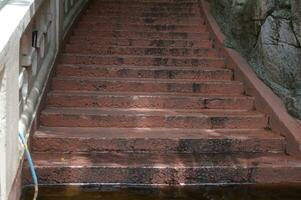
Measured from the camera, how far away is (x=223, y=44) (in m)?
7.85

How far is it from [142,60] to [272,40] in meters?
2.01

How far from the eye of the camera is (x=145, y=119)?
6.04m

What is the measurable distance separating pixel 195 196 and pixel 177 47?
3.60m

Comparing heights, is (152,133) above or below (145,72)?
below

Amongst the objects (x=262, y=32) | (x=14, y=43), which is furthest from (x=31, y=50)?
(x=262, y=32)

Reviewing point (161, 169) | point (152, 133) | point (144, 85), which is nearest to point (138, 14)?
point (144, 85)

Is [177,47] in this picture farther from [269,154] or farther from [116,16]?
[269,154]

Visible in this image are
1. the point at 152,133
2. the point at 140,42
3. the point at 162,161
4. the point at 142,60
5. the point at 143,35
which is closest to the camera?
the point at 162,161

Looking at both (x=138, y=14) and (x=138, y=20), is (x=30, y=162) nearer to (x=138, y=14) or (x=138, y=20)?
(x=138, y=20)

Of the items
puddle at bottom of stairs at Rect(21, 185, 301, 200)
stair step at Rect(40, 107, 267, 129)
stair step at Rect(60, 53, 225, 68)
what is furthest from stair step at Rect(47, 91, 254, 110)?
puddle at bottom of stairs at Rect(21, 185, 301, 200)

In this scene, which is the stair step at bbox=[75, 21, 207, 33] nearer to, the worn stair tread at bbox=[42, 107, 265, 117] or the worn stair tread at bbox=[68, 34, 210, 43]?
the worn stair tread at bbox=[68, 34, 210, 43]

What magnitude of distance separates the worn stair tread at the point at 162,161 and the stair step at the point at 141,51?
2.66 m

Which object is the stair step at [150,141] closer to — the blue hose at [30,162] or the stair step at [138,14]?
the blue hose at [30,162]

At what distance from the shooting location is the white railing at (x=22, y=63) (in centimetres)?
379
